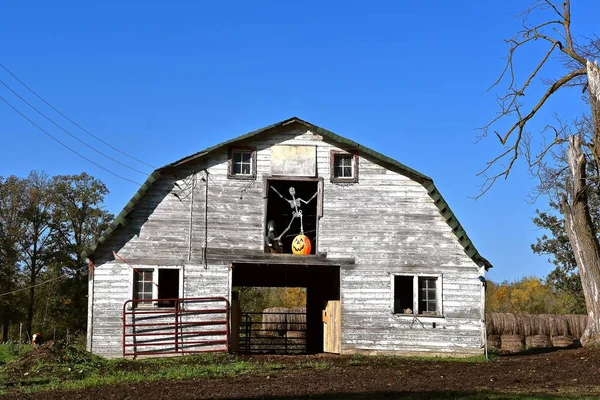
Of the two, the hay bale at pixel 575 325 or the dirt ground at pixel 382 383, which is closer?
the dirt ground at pixel 382 383

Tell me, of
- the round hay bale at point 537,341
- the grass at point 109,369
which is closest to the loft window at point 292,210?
the grass at point 109,369

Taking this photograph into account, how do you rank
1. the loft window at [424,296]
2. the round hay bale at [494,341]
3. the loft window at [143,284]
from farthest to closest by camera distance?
the round hay bale at [494,341], the loft window at [424,296], the loft window at [143,284]

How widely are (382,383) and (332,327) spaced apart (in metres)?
9.57

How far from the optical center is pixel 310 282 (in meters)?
32.5

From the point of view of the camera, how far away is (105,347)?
24.3m

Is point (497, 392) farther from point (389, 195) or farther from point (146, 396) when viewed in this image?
point (389, 195)

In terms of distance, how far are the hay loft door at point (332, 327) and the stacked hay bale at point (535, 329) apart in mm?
15238

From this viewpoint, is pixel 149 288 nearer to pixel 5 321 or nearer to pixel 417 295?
pixel 417 295

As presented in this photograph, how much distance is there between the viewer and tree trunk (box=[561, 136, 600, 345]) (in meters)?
26.8

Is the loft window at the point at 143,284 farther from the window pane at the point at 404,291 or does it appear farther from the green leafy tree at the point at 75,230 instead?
the green leafy tree at the point at 75,230

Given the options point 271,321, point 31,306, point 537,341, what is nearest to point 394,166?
point 271,321

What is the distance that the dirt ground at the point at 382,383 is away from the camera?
15.7 meters

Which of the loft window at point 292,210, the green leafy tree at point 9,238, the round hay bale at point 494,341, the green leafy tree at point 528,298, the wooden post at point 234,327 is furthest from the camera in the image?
the green leafy tree at point 528,298

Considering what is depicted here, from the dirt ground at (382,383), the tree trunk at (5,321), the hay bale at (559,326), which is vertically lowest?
the tree trunk at (5,321)
